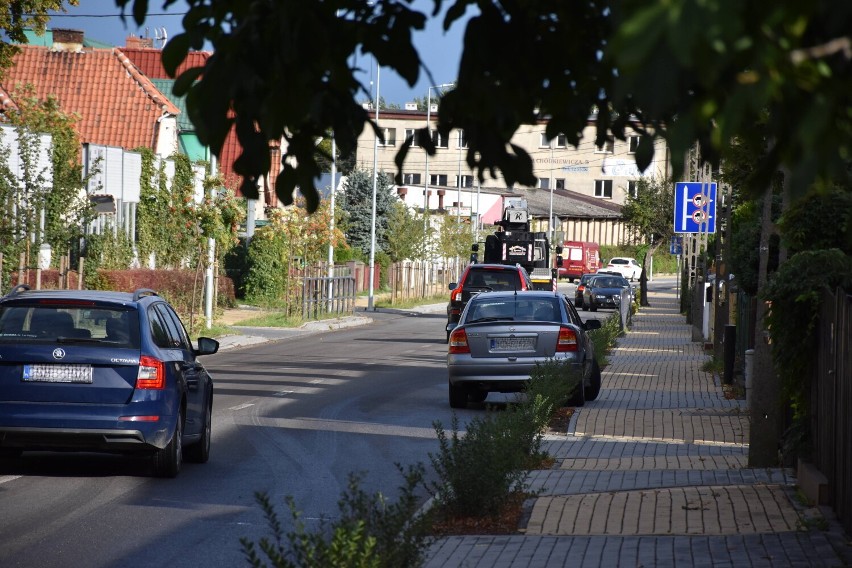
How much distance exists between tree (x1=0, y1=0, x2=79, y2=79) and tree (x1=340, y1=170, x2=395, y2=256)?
46.8 metres

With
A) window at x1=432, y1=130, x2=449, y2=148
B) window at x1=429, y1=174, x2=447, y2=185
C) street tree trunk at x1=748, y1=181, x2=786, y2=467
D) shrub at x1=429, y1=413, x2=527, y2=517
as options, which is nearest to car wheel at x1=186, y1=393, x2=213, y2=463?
shrub at x1=429, y1=413, x2=527, y2=517

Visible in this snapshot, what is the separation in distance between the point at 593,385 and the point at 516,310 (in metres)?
1.78

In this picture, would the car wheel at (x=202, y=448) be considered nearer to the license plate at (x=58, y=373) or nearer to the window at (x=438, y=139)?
the license plate at (x=58, y=373)

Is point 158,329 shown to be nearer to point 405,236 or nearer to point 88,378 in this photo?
point 88,378

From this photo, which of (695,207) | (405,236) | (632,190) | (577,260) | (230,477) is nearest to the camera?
(230,477)

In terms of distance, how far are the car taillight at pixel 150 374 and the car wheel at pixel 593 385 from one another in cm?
913

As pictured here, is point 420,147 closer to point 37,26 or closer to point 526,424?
point 526,424

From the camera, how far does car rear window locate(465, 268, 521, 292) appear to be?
31.9 meters

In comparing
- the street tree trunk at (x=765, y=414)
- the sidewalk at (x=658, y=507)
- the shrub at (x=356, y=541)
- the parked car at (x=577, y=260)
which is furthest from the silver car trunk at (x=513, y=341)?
the parked car at (x=577, y=260)

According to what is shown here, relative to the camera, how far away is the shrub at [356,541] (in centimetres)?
521

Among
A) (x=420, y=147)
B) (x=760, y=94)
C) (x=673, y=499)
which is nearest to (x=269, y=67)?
(x=420, y=147)

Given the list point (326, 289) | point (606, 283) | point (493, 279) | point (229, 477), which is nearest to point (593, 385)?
point (229, 477)

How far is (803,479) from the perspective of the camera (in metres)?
9.66

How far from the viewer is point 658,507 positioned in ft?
30.7
